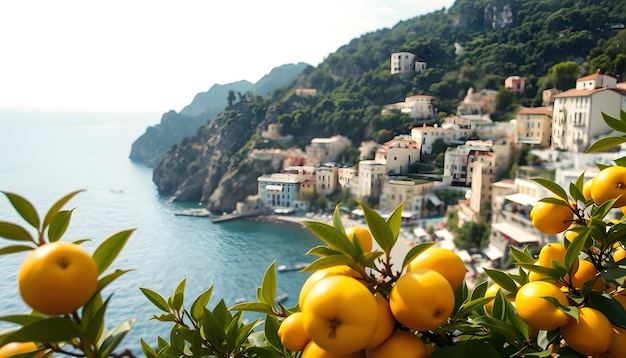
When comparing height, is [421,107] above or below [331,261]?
above

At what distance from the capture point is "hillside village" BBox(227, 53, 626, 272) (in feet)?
48.1

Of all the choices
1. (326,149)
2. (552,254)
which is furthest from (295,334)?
(326,149)

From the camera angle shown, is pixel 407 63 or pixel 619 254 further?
pixel 407 63

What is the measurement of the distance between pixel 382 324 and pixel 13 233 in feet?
1.40

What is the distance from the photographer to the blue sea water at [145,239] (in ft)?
39.7

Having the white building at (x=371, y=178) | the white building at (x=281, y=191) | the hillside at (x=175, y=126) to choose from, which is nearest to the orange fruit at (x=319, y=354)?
the white building at (x=371, y=178)

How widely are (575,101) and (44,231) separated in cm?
2105

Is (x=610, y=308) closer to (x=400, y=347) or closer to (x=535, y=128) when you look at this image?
(x=400, y=347)

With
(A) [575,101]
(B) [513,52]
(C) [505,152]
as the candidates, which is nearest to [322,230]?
(C) [505,152]

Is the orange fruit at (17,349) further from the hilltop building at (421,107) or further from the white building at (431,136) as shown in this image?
the hilltop building at (421,107)

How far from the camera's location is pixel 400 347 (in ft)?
1.68

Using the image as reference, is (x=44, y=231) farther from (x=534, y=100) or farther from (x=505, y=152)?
(x=534, y=100)

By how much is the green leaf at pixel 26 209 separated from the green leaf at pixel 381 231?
14.9 inches

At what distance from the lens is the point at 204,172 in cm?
3175
